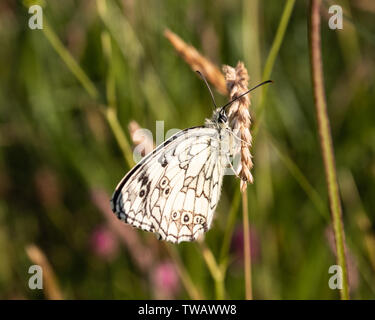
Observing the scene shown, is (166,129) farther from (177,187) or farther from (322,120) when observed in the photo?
(322,120)

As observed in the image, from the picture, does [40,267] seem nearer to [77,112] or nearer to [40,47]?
[77,112]

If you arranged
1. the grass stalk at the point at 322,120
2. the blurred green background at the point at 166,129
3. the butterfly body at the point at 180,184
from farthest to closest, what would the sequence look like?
the blurred green background at the point at 166,129, the butterfly body at the point at 180,184, the grass stalk at the point at 322,120

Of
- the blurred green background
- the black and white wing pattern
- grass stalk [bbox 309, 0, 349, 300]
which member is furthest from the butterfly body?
the blurred green background

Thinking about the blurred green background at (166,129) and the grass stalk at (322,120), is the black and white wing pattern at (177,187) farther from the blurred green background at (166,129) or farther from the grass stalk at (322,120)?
the blurred green background at (166,129)

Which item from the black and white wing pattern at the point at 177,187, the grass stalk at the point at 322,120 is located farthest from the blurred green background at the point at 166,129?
the grass stalk at the point at 322,120

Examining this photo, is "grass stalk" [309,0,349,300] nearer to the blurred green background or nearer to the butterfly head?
the butterfly head

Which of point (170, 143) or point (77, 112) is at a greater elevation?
point (77, 112)
